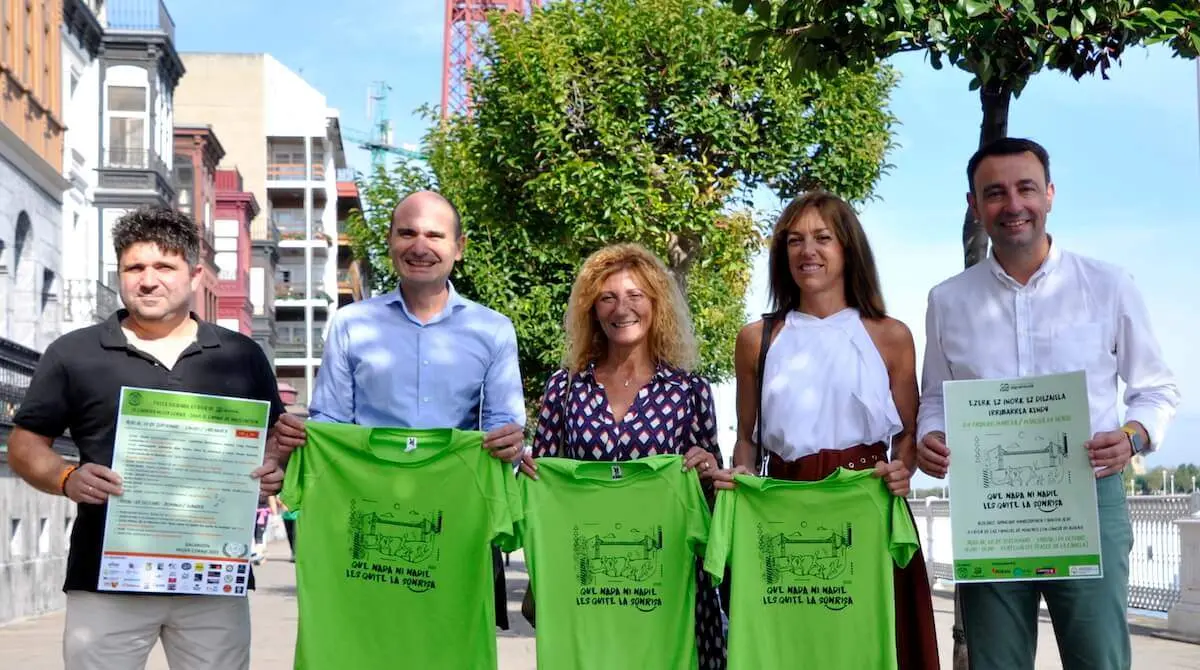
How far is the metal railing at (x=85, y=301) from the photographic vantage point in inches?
1119

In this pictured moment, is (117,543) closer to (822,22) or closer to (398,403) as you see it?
(398,403)

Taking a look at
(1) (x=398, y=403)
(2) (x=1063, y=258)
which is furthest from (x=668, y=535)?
(2) (x=1063, y=258)

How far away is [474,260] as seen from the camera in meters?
26.0

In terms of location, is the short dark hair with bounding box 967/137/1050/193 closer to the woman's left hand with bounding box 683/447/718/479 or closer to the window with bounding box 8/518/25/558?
the woman's left hand with bounding box 683/447/718/479

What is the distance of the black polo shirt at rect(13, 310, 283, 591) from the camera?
5352 millimetres

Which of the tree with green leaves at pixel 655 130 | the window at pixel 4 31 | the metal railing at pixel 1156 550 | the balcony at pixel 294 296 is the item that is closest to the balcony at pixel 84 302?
the window at pixel 4 31

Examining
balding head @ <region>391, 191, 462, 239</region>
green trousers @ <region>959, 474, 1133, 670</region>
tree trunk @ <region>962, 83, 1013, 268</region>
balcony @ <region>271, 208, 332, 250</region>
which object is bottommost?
green trousers @ <region>959, 474, 1133, 670</region>

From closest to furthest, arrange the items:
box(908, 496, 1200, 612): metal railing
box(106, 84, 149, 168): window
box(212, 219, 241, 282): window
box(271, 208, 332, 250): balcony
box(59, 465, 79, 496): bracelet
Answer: box(59, 465, 79, 496): bracelet → box(908, 496, 1200, 612): metal railing → box(106, 84, 149, 168): window → box(212, 219, 241, 282): window → box(271, 208, 332, 250): balcony

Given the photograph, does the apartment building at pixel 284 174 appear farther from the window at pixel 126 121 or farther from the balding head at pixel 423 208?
the balding head at pixel 423 208

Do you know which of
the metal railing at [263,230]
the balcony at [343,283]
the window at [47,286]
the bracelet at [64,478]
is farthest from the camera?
the balcony at [343,283]

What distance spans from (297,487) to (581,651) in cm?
120

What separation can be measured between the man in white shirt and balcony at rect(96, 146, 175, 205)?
32191mm

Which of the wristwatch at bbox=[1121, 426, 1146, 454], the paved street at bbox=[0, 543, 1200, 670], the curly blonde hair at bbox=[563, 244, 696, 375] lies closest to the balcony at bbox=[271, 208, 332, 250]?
the paved street at bbox=[0, 543, 1200, 670]

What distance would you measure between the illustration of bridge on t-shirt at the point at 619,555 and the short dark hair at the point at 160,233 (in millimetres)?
1768
